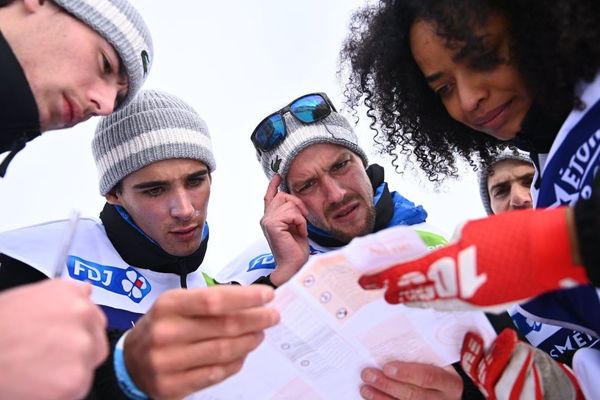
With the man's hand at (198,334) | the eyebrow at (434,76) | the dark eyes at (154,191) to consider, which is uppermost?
the eyebrow at (434,76)

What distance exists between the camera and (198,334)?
109 cm

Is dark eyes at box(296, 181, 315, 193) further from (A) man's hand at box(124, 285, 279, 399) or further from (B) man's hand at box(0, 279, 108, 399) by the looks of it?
(B) man's hand at box(0, 279, 108, 399)

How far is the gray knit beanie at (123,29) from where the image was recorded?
216 centimetres

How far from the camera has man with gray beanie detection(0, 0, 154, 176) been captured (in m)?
1.87

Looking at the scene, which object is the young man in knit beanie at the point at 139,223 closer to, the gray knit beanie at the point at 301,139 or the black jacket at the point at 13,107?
the gray knit beanie at the point at 301,139

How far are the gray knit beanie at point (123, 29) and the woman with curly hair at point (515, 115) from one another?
894 mm

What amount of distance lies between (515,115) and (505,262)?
0.79 meters

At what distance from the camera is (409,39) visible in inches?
75.4

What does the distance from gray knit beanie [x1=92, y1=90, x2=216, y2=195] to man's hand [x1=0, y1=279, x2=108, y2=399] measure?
6.35 ft

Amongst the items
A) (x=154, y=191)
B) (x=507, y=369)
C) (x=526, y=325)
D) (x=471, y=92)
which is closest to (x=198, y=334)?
(x=507, y=369)


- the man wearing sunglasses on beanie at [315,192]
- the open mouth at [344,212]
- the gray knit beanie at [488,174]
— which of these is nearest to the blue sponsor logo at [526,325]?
the man wearing sunglasses on beanie at [315,192]

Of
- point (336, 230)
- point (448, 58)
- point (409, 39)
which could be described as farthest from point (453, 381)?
point (336, 230)

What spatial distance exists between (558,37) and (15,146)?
170cm

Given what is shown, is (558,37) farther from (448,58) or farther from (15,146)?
(15,146)
